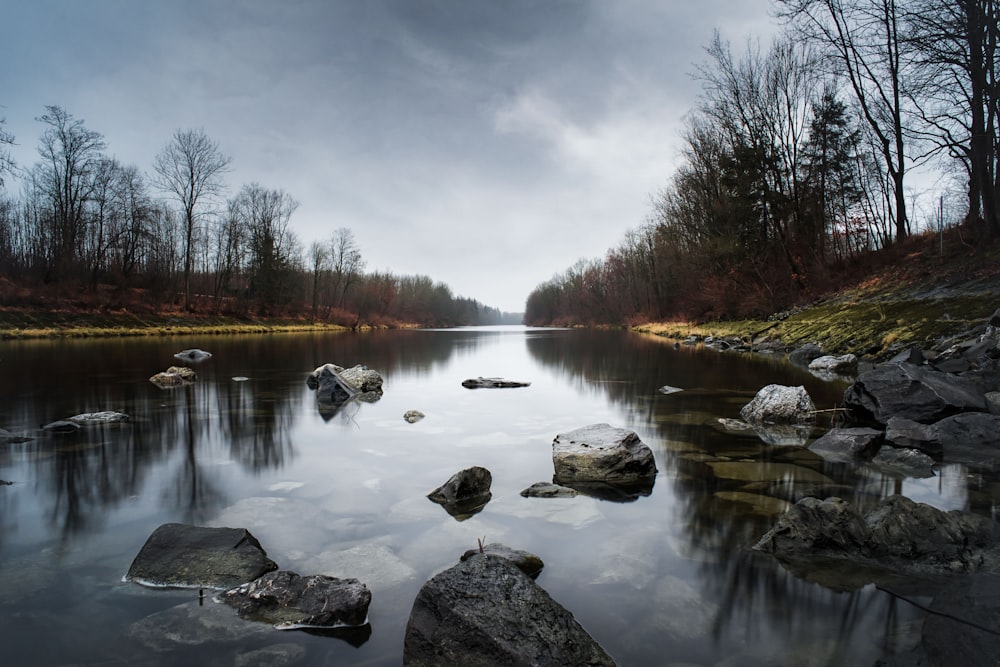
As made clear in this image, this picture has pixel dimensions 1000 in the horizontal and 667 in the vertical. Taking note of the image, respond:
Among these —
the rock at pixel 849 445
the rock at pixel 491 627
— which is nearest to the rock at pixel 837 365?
the rock at pixel 849 445

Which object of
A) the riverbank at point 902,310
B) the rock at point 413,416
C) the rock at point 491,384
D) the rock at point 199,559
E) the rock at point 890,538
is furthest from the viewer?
the riverbank at point 902,310

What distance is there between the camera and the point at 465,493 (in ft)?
14.0

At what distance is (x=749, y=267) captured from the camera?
28.9 m

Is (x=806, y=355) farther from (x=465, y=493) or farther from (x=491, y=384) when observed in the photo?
(x=465, y=493)

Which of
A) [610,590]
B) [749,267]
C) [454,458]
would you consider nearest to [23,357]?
[454,458]

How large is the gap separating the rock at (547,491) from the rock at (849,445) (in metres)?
2.80

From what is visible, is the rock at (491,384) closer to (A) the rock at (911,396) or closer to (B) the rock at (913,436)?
(A) the rock at (911,396)

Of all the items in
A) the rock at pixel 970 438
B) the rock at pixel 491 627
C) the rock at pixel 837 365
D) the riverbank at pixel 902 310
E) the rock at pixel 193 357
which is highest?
the riverbank at pixel 902 310

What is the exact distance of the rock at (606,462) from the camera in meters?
4.70

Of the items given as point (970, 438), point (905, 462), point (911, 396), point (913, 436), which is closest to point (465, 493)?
point (905, 462)

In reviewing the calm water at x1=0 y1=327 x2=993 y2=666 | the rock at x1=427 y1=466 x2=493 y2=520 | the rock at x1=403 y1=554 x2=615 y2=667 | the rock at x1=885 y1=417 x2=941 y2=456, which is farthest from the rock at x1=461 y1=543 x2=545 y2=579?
the rock at x1=885 y1=417 x2=941 y2=456

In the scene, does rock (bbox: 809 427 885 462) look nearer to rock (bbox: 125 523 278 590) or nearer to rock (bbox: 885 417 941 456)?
rock (bbox: 885 417 941 456)

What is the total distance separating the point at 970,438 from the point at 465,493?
548 centimetres

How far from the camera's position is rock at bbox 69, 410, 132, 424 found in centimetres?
696
